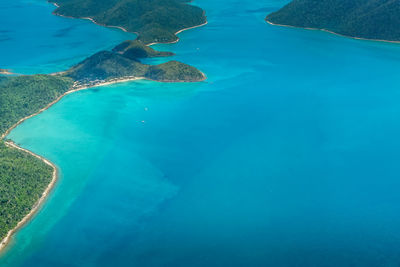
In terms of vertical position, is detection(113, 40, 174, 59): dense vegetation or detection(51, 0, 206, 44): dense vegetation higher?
detection(51, 0, 206, 44): dense vegetation

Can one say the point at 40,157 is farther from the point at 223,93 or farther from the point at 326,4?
the point at 326,4

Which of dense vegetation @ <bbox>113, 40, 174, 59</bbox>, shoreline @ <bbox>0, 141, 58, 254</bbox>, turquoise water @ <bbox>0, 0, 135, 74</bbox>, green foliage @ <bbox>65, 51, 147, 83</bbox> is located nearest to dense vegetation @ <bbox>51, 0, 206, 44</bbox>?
turquoise water @ <bbox>0, 0, 135, 74</bbox>

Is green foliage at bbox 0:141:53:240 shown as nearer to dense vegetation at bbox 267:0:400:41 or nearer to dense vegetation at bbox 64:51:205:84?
dense vegetation at bbox 64:51:205:84

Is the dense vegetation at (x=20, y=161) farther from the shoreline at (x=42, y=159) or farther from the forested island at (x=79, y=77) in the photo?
the shoreline at (x=42, y=159)

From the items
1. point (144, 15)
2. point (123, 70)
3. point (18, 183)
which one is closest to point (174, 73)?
point (123, 70)

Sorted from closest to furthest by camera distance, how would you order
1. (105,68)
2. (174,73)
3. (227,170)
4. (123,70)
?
(227,170) < (174,73) < (105,68) < (123,70)

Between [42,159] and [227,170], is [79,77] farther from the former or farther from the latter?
[227,170]

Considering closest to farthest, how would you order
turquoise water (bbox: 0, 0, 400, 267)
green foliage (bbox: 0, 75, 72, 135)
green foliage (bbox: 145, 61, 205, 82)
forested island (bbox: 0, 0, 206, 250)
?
1. turquoise water (bbox: 0, 0, 400, 267)
2. forested island (bbox: 0, 0, 206, 250)
3. green foliage (bbox: 0, 75, 72, 135)
4. green foliage (bbox: 145, 61, 205, 82)

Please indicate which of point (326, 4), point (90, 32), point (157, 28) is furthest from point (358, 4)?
point (90, 32)
